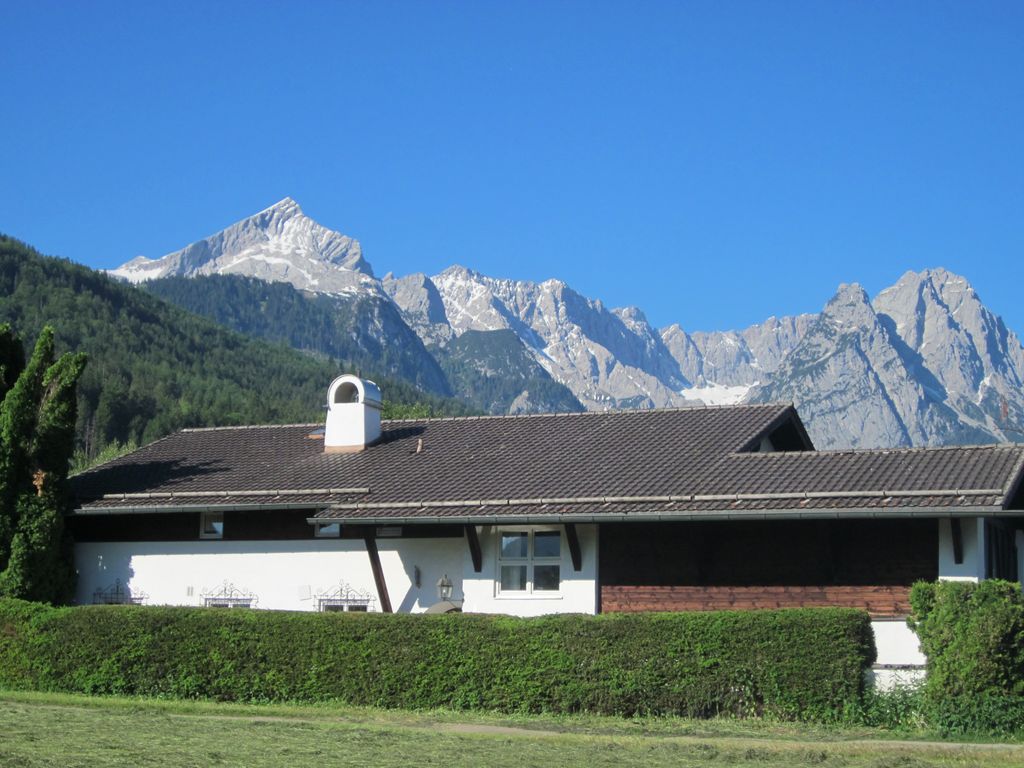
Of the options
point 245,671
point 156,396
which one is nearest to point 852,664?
point 245,671

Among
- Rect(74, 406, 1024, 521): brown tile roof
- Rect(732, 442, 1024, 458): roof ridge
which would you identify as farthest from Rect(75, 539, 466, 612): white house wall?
Rect(732, 442, 1024, 458): roof ridge

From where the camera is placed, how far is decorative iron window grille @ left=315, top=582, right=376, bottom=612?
25.1 meters

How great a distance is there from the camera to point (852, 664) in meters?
18.4

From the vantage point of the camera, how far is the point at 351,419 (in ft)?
95.8

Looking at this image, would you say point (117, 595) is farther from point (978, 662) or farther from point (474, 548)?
point (978, 662)

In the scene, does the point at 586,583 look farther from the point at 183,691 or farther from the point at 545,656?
the point at 183,691

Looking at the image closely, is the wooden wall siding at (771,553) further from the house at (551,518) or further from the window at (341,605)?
the window at (341,605)

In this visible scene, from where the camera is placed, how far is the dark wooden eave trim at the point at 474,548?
2383cm

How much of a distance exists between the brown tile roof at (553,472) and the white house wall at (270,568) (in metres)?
0.94

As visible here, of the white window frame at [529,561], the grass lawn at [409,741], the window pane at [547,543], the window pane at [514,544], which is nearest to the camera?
the grass lawn at [409,741]

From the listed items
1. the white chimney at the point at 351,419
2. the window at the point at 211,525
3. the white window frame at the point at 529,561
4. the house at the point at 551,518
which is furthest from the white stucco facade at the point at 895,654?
the window at the point at 211,525

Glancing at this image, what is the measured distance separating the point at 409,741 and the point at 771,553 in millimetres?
8421

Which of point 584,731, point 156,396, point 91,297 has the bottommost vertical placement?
point 584,731

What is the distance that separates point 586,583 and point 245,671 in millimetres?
5786
